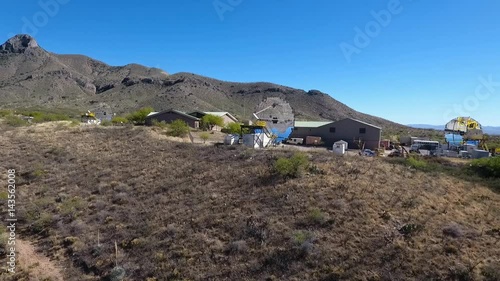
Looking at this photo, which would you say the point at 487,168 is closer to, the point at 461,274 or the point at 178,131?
the point at 461,274

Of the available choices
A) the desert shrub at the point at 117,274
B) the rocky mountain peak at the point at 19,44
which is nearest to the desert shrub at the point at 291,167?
the desert shrub at the point at 117,274

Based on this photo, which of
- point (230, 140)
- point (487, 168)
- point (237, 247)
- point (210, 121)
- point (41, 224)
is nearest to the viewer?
point (237, 247)

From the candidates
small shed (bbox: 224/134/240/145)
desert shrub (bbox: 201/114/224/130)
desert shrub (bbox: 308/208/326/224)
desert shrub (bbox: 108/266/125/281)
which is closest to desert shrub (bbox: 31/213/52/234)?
desert shrub (bbox: 108/266/125/281)

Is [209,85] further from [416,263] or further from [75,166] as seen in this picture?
[416,263]

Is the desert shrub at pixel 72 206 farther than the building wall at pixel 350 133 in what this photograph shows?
No

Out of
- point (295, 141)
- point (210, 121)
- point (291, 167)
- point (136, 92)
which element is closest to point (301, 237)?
point (291, 167)

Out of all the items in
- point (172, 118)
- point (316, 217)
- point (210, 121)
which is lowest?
point (316, 217)

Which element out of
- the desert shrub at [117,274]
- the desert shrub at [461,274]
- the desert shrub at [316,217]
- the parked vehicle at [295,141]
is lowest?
the desert shrub at [117,274]

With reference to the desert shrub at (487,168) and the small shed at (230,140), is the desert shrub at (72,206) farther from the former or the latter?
the desert shrub at (487,168)
